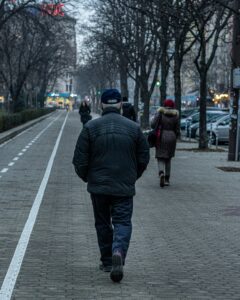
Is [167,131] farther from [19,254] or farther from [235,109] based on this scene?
[235,109]

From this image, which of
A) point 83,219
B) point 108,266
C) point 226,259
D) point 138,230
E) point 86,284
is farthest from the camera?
point 83,219

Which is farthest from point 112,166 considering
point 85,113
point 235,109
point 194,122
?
point 194,122

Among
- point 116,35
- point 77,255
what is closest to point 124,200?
point 77,255

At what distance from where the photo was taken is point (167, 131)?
1712cm

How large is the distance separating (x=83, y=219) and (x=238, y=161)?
556 inches

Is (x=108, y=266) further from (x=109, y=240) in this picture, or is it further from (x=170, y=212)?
(x=170, y=212)

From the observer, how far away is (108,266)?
8289 mm

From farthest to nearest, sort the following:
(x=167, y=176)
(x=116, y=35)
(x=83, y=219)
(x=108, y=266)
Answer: (x=116, y=35), (x=167, y=176), (x=83, y=219), (x=108, y=266)

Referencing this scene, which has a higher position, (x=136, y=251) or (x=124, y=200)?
(x=124, y=200)

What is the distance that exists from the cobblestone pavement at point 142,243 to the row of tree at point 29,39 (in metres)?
21.4

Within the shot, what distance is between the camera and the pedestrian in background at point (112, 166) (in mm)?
7938

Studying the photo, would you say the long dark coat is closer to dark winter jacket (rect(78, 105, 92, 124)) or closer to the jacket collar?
the jacket collar

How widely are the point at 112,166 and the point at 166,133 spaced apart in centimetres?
922

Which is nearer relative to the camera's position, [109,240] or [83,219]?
[109,240]
